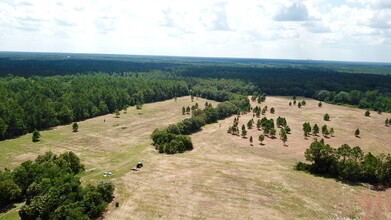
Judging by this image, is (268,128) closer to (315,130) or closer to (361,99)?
(315,130)

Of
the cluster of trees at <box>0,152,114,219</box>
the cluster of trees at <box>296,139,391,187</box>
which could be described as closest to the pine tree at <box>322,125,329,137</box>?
the cluster of trees at <box>296,139,391,187</box>

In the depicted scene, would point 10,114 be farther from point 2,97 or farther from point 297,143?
point 297,143

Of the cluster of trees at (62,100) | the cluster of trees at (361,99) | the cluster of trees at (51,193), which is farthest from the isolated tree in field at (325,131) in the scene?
the cluster of trees at (62,100)

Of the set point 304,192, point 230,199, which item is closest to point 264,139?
point 304,192

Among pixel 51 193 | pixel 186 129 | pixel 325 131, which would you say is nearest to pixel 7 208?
pixel 51 193

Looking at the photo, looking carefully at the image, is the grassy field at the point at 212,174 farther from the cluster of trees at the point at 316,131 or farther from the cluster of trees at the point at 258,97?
the cluster of trees at the point at 258,97

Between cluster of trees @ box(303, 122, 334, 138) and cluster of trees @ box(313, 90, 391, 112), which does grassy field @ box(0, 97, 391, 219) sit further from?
cluster of trees @ box(313, 90, 391, 112)

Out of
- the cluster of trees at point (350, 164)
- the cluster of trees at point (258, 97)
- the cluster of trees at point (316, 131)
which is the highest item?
the cluster of trees at point (350, 164)
